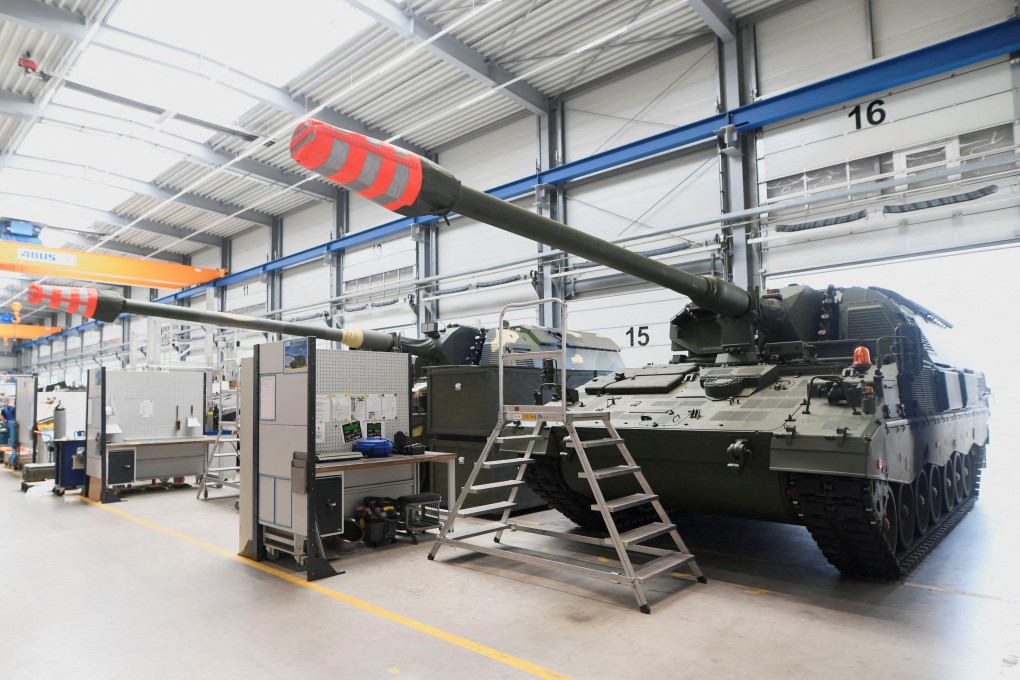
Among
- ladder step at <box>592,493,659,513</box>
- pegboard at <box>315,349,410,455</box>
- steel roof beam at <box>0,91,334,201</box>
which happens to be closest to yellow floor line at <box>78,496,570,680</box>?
pegboard at <box>315,349,410,455</box>

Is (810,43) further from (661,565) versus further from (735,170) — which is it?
(661,565)

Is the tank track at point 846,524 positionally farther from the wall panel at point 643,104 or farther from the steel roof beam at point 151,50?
the steel roof beam at point 151,50

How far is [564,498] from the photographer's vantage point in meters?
5.99

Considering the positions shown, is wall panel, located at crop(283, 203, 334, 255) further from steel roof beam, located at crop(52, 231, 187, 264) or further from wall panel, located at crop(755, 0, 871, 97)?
wall panel, located at crop(755, 0, 871, 97)

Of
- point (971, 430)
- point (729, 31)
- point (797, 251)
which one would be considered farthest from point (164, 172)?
point (971, 430)

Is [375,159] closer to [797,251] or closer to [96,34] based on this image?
[797,251]

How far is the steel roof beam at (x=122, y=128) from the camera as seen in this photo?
11.4 metres

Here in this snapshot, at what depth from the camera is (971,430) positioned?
731cm

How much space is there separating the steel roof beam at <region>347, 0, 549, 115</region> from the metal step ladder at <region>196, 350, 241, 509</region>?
565cm

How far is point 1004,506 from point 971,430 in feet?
3.59

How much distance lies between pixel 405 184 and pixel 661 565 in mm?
3022

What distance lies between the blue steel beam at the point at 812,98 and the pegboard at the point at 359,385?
601 centimetres

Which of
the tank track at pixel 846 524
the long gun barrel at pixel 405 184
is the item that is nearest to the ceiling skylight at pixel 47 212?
the long gun barrel at pixel 405 184

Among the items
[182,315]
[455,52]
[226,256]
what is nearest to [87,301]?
[182,315]
